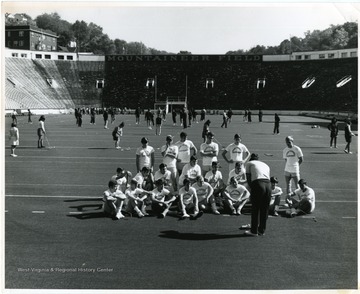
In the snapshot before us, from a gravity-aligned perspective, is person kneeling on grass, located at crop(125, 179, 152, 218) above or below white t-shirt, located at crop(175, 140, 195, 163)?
below

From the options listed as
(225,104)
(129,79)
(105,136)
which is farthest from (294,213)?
(129,79)

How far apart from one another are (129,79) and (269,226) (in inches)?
3097

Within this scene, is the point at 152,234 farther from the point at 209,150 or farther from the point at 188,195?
the point at 209,150

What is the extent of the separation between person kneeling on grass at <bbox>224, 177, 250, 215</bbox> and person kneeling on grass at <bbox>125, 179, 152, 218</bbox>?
217 centimetres

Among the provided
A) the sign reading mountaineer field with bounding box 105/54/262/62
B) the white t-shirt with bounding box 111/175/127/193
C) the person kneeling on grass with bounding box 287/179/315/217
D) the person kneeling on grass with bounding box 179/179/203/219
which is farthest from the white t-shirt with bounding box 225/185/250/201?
the sign reading mountaineer field with bounding box 105/54/262/62

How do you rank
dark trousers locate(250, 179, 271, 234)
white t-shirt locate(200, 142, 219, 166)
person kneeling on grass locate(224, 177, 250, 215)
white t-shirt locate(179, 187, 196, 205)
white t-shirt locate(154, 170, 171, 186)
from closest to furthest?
dark trousers locate(250, 179, 271, 234)
white t-shirt locate(179, 187, 196, 205)
person kneeling on grass locate(224, 177, 250, 215)
white t-shirt locate(154, 170, 171, 186)
white t-shirt locate(200, 142, 219, 166)

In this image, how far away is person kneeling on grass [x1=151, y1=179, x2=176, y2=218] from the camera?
487 inches

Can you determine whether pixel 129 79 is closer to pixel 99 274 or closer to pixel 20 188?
pixel 20 188

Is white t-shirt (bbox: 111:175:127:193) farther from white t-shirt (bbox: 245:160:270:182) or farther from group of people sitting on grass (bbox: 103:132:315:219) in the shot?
white t-shirt (bbox: 245:160:270:182)

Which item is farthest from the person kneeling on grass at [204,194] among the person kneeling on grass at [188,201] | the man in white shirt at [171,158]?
the man in white shirt at [171,158]

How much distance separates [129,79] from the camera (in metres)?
87.8

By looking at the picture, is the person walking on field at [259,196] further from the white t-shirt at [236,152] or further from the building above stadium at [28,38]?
the building above stadium at [28,38]

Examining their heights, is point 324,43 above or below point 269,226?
above

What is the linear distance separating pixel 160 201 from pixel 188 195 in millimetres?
748
